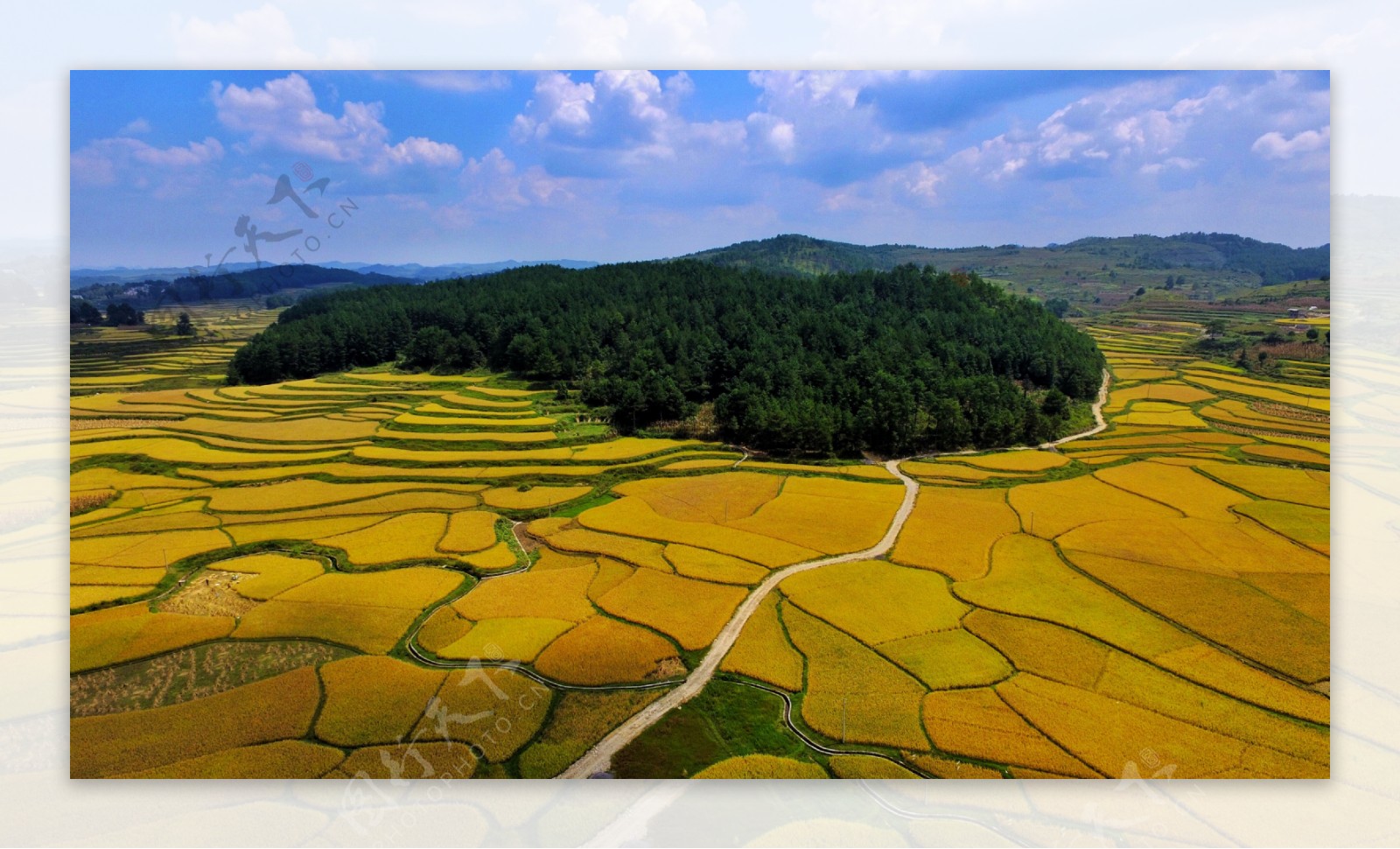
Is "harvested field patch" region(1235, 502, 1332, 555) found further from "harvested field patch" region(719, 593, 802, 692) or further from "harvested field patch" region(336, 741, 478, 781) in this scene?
"harvested field patch" region(336, 741, 478, 781)

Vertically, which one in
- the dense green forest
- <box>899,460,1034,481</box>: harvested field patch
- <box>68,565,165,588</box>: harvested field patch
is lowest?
<box>68,565,165,588</box>: harvested field patch

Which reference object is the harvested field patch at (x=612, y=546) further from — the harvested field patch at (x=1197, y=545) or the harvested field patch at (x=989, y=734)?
the harvested field patch at (x=1197, y=545)

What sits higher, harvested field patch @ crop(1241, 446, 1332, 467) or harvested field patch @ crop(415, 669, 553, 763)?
harvested field patch @ crop(1241, 446, 1332, 467)

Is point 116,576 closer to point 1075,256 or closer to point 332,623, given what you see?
point 332,623

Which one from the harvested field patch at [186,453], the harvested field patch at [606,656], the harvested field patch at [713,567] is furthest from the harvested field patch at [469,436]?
the harvested field patch at [606,656]

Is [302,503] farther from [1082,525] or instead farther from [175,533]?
[1082,525]

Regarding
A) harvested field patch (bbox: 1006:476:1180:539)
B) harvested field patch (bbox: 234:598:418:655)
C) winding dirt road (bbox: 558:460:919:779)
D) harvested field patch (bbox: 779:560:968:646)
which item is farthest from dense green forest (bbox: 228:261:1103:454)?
harvested field patch (bbox: 234:598:418:655)

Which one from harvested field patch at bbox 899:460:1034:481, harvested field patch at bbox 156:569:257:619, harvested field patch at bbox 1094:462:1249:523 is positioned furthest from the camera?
harvested field patch at bbox 899:460:1034:481
